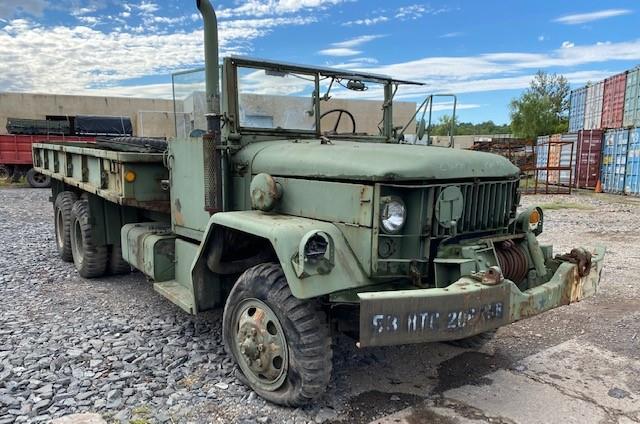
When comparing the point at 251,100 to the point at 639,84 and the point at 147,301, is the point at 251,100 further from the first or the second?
the point at 639,84

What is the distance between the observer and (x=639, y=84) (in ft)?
60.5

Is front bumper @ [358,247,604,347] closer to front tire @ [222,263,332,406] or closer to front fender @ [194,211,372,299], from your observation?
front fender @ [194,211,372,299]

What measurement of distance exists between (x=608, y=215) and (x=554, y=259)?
9948 millimetres

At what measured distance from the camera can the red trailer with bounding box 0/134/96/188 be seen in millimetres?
18641

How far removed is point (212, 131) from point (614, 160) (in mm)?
18006

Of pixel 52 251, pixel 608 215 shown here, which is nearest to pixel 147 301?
pixel 52 251

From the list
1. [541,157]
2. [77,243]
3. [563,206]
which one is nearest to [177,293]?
[77,243]

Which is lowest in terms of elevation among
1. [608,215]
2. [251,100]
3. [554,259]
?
[608,215]

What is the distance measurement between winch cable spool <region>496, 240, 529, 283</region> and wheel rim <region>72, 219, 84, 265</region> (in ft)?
16.7

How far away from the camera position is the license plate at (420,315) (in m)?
2.72

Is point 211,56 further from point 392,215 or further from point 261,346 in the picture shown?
point 261,346

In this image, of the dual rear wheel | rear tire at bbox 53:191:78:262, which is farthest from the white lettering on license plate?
rear tire at bbox 53:191:78:262

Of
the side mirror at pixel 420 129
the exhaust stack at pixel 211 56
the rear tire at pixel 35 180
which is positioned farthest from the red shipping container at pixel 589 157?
the rear tire at pixel 35 180

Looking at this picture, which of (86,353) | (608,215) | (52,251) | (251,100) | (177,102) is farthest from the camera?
(608,215)
